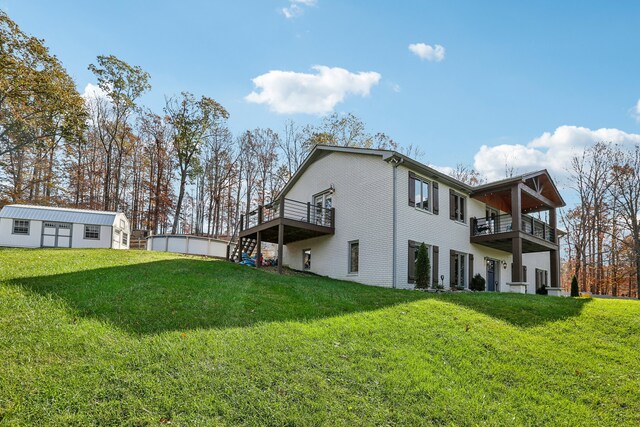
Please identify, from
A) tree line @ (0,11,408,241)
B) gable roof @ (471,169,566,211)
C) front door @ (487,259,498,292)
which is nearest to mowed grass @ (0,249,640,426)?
gable roof @ (471,169,566,211)

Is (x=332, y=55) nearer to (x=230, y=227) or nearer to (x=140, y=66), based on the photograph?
(x=140, y=66)

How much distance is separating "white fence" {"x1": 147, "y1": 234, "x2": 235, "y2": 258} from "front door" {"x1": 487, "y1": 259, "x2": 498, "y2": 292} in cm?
1481

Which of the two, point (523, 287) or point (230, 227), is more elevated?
point (230, 227)

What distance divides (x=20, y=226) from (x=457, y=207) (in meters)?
24.1

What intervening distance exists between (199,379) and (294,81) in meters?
24.4

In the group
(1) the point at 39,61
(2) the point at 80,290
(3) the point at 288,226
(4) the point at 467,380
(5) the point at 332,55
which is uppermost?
(1) the point at 39,61

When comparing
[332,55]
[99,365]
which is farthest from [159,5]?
[99,365]

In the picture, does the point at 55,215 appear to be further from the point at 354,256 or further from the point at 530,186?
the point at 530,186

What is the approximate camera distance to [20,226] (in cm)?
2336

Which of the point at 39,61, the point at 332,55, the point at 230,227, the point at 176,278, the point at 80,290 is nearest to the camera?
the point at 80,290

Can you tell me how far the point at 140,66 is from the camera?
3309 centimetres

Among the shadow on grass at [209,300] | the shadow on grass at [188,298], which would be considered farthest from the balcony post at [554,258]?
the shadow on grass at [188,298]

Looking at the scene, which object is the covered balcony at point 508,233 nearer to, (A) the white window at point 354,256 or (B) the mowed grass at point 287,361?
(A) the white window at point 354,256

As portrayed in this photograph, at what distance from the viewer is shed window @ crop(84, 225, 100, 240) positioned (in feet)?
80.8
